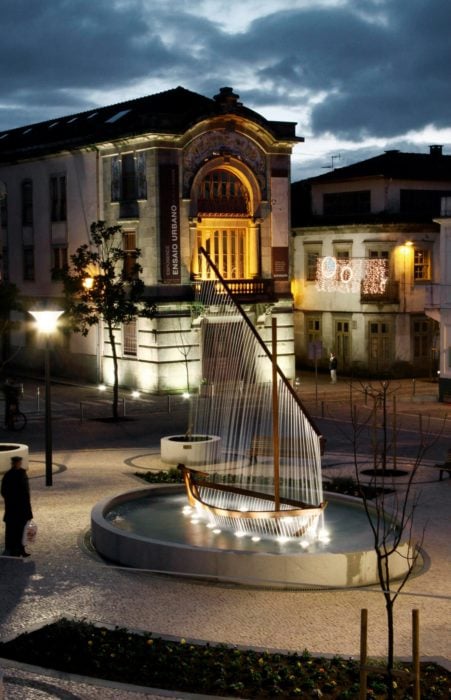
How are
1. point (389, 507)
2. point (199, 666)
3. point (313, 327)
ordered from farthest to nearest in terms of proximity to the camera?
point (313, 327) < point (389, 507) < point (199, 666)

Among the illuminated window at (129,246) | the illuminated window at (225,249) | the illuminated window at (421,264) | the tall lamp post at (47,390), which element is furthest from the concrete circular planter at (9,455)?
the illuminated window at (421,264)

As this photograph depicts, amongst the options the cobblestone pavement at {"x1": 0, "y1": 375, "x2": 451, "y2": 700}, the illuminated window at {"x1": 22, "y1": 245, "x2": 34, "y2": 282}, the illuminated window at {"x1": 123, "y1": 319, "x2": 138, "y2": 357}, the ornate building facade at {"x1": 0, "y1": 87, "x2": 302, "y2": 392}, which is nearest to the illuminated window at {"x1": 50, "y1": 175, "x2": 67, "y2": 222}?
the ornate building facade at {"x1": 0, "y1": 87, "x2": 302, "y2": 392}

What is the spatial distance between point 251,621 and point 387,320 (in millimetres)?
38787

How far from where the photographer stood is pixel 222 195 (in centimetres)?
4700

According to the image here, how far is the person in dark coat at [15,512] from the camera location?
18.7 meters

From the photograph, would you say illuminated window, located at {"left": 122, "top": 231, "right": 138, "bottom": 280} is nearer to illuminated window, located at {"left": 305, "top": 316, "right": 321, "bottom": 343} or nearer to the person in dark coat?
illuminated window, located at {"left": 305, "top": 316, "right": 321, "bottom": 343}

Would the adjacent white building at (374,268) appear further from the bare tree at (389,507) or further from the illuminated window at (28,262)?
the illuminated window at (28,262)

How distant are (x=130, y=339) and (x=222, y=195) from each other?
290 inches

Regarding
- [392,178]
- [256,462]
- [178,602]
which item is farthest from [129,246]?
[178,602]

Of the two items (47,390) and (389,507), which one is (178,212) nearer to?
(47,390)

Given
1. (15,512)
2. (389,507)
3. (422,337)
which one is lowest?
(389,507)

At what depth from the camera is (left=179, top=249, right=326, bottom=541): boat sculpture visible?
62.1 ft

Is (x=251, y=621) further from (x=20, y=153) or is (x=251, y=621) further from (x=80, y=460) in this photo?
(x=20, y=153)

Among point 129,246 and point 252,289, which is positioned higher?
point 129,246
